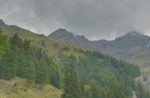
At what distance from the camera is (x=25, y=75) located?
12462cm

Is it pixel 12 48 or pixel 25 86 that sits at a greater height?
pixel 12 48

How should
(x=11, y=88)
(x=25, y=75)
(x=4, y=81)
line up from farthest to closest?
1. (x=25, y=75)
2. (x=4, y=81)
3. (x=11, y=88)

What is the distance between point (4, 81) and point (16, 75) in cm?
1227

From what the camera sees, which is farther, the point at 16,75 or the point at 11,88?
the point at 16,75

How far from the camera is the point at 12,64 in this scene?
116 meters

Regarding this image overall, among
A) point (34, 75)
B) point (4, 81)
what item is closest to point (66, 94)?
point (4, 81)

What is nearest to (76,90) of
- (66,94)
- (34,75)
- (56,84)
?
(66,94)

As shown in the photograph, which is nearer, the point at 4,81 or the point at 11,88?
the point at 11,88

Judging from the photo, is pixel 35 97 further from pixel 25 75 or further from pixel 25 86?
pixel 25 75

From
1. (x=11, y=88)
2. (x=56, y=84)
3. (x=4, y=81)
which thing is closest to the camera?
(x=11, y=88)

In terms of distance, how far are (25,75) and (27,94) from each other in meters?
19.0

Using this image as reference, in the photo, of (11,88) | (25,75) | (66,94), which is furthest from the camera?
(25,75)

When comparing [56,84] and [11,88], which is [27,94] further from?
[56,84]

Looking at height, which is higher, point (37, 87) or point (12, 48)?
point (12, 48)
